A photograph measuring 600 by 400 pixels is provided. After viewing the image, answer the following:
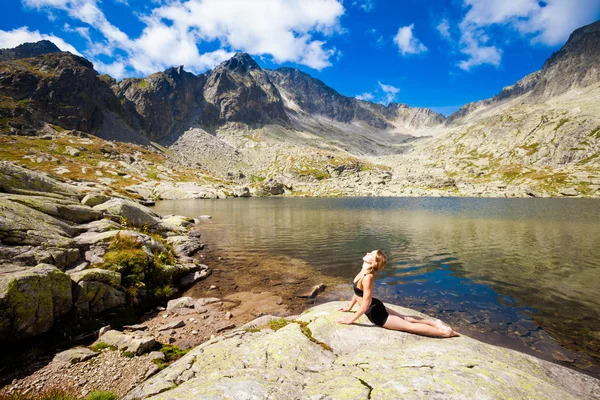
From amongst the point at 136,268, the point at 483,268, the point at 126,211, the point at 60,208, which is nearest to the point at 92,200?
the point at 126,211

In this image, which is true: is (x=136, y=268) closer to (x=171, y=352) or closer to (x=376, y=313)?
(x=171, y=352)

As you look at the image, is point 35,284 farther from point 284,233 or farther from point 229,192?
point 229,192

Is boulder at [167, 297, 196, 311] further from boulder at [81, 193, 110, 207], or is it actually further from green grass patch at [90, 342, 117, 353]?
boulder at [81, 193, 110, 207]

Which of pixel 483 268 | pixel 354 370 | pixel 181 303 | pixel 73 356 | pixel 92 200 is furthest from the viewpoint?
pixel 92 200

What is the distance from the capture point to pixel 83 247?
17.2m

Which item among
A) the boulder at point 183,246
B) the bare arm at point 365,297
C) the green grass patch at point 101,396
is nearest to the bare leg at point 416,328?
the bare arm at point 365,297

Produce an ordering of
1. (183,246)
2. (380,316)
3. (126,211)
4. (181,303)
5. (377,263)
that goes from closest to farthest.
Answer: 1. (377,263)
2. (380,316)
3. (181,303)
4. (126,211)
5. (183,246)

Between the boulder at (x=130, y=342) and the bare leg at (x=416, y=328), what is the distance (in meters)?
9.53

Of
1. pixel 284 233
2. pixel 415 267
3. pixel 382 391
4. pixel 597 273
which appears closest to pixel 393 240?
pixel 415 267

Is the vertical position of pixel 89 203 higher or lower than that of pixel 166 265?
higher

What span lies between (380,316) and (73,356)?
37.7 feet

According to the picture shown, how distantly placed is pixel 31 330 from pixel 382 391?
1340 cm

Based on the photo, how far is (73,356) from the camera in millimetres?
10430

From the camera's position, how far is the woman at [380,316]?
9344 millimetres
